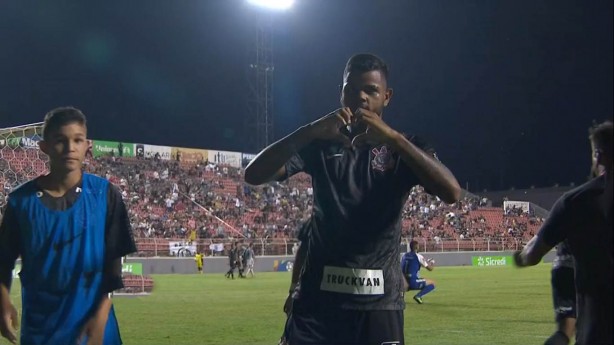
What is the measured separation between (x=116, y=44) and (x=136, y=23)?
7.96 feet

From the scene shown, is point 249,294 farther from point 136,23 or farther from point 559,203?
point 136,23

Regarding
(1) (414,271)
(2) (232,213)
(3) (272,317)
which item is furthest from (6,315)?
(2) (232,213)

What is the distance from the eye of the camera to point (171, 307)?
18938 millimetres

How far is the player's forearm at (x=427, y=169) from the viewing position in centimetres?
386

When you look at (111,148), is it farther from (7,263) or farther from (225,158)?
(7,263)

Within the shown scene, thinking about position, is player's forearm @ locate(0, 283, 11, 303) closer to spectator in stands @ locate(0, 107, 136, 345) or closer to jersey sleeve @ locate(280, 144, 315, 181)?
spectator in stands @ locate(0, 107, 136, 345)

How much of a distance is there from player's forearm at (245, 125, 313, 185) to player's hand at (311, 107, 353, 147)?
6 centimetres

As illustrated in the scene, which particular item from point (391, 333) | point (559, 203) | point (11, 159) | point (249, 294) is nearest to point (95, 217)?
point (391, 333)

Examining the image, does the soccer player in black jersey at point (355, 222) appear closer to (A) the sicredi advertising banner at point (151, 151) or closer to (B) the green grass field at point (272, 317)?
(B) the green grass field at point (272, 317)

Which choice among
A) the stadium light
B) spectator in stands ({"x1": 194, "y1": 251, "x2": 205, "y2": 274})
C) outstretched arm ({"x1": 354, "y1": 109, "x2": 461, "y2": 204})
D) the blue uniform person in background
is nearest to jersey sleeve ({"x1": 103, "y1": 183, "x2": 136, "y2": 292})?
outstretched arm ({"x1": 354, "y1": 109, "x2": 461, "y2": 204})

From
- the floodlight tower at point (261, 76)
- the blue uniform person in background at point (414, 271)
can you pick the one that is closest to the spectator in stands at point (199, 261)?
the floodlight tower at point (261, 76)

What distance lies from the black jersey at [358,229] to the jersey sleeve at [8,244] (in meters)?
1.73

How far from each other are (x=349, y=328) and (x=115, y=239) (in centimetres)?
157

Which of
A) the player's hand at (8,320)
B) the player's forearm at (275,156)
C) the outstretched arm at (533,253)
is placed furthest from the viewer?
the player's hand at (8,320)
